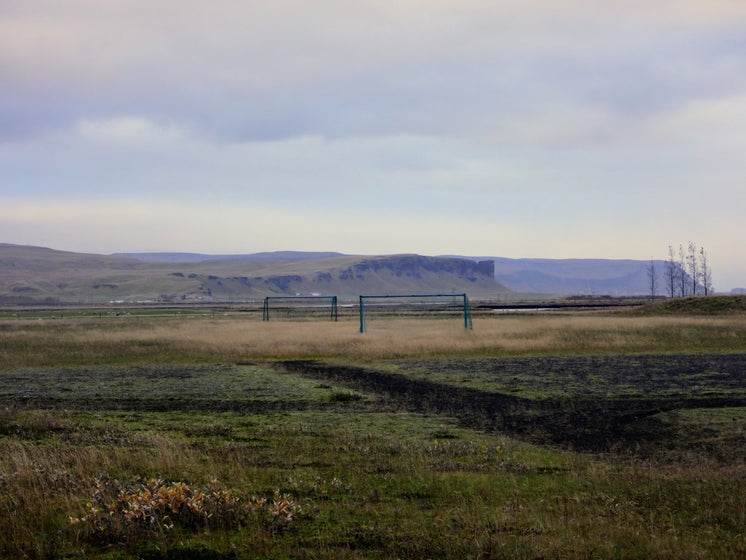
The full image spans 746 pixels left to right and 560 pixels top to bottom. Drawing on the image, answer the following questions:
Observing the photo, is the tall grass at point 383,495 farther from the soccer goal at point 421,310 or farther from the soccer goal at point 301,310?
the soccer goal at point 301,310

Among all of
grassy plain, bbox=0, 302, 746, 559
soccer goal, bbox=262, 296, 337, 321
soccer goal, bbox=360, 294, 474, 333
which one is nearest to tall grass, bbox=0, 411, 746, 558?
grassy plain, bbox=0, 302, 746, 559

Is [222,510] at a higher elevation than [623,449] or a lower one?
higher

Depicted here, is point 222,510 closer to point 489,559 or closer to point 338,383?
point 489,559

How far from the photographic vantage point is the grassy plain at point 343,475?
672 cm

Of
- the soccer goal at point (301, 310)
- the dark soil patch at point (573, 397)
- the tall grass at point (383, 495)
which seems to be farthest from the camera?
the soccer goal at point (301, 310)

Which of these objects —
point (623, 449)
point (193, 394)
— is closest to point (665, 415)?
point (623, 449)

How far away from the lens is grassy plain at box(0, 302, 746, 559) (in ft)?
22.1

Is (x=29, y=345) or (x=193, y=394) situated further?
(x=29, y=345)

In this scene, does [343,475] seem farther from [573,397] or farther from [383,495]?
[573,397]

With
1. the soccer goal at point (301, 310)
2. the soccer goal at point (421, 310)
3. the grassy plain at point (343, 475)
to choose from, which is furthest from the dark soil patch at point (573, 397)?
the soccer goal at point (301, 310)

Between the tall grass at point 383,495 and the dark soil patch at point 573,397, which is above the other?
the tall grass at point 383,495

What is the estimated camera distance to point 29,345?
3838 centimetres

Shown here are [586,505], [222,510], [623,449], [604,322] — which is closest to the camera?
[222,510]

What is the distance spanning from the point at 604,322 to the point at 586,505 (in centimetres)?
4359
